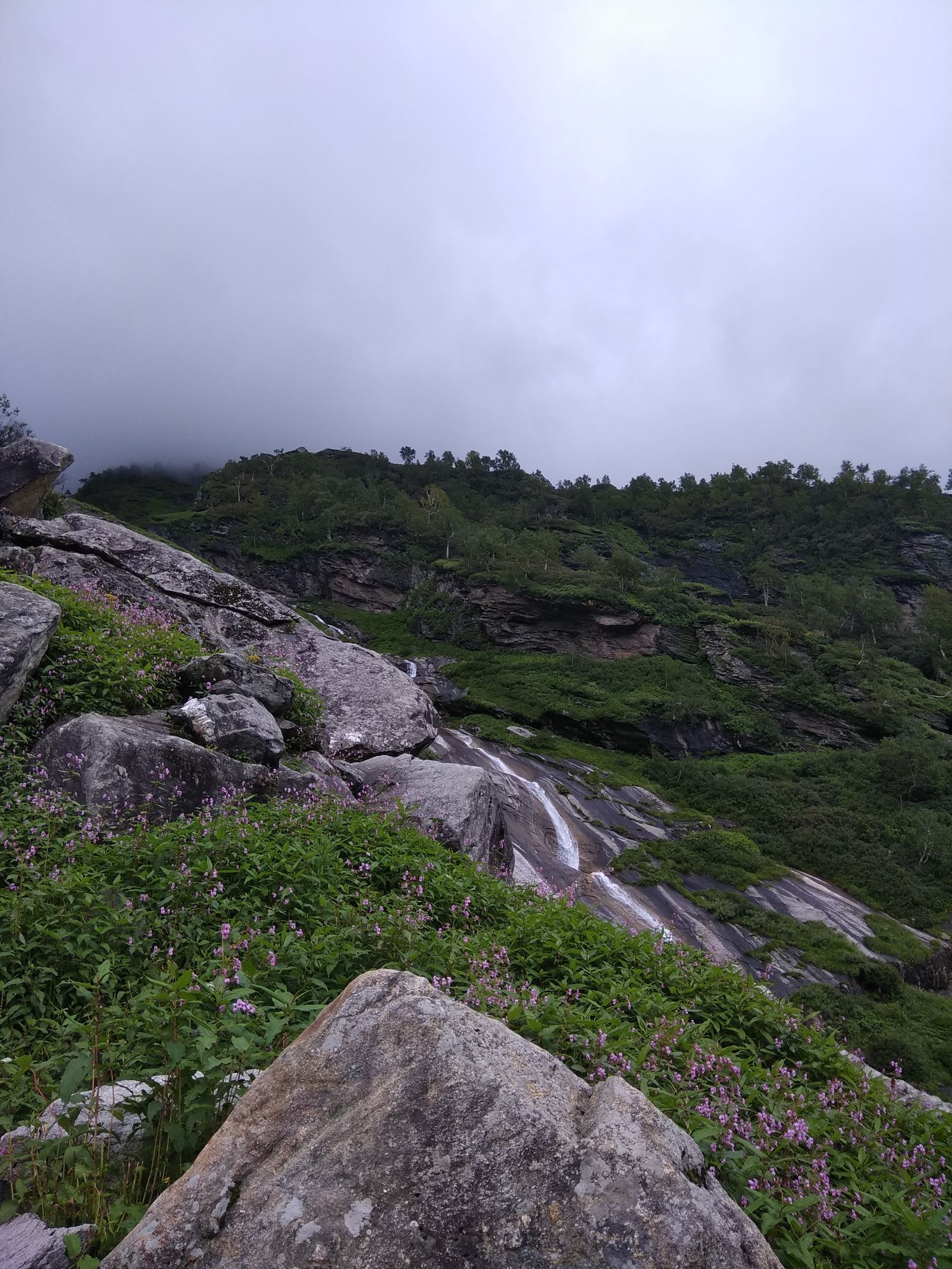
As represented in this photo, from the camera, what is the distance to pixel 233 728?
37.3 feet

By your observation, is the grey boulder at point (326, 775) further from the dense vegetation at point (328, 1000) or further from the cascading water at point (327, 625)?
the cascading water at point (327, 625)

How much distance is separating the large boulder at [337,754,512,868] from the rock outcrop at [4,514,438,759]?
4.97 ft

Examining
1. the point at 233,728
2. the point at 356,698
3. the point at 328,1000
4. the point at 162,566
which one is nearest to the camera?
the point at 328,1000

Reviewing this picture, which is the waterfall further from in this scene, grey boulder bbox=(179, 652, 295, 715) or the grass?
grey boulder bbox=(179, 652, 295, 715)

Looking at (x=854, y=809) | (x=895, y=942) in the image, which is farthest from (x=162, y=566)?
(x=854, y=809)

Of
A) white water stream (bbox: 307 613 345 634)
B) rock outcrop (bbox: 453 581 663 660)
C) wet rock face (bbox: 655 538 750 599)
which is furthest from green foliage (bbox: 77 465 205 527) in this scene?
wet rock face (bbox: 655 538 750 599)

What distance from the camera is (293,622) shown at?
64.9 ft

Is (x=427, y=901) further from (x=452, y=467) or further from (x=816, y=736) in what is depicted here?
(x=452, y=467)

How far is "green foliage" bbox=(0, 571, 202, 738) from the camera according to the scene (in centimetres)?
1017

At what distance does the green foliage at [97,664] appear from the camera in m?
10.2

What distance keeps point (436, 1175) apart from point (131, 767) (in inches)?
318

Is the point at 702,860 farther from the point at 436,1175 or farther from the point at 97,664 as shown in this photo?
the point at 436,1175

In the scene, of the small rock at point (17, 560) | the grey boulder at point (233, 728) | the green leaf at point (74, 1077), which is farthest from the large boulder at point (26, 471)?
the green leaf at point (74, 1077)

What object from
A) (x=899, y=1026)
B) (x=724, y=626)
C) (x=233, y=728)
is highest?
(x=724, y=626)
